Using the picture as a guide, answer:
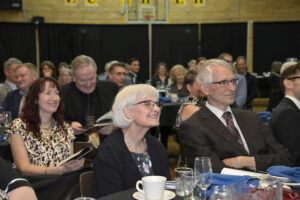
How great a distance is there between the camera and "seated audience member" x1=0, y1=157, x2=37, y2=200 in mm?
1912

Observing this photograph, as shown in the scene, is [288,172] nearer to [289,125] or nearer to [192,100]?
[289,125]

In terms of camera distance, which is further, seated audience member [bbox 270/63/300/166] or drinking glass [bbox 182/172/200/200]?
seated audience member [bbox 270/63/300/166]

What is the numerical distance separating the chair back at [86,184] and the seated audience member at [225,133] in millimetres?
821

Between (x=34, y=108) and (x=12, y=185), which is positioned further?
(x=34, y=108)

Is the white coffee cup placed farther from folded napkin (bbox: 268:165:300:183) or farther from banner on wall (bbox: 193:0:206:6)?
banner on wall (bbox: 193:0:206:6)

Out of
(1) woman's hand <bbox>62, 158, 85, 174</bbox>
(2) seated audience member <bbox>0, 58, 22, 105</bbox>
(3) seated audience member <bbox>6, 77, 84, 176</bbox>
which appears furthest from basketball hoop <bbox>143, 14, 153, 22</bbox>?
(1) woman's hand <bbox>62, 158, 85, 174</bbox>

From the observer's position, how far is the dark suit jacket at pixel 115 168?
7.67 feet

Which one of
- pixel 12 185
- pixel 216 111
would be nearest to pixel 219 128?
pixel 216 111

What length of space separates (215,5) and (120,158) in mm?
13002

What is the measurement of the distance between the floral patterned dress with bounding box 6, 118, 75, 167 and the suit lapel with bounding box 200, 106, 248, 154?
1.23 meters

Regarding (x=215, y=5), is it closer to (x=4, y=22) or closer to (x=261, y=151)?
(x=4, y=22)

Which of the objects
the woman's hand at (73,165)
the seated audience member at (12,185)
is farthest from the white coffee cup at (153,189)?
the woman's hand at (73,165)

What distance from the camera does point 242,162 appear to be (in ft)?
9.00

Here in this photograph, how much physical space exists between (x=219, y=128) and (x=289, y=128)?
23.1 inches
